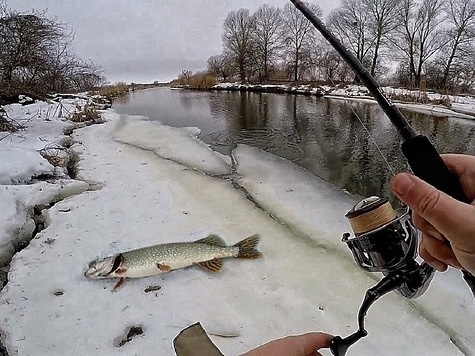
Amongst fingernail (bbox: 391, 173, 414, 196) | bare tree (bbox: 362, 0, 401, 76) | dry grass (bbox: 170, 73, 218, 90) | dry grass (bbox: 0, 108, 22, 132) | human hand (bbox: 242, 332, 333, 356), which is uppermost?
bare tree (bbox: 362, 0, 401, 76)

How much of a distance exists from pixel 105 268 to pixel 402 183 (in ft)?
7.35

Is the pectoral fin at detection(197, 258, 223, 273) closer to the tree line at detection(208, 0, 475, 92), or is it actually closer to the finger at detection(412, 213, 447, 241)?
the finger at detection(412, 213, 447, 241)

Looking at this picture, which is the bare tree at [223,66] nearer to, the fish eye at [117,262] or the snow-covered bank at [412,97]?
the snow-covered bank at [412,97]

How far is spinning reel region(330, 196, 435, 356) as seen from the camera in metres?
0.99

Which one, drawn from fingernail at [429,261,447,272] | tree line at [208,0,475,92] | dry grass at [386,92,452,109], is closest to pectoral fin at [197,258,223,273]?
fingernail at [429,261,447,272]

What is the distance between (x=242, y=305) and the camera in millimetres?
2307

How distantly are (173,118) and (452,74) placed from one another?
19.7 metres

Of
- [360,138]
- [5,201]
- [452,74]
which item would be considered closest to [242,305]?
[5,201]

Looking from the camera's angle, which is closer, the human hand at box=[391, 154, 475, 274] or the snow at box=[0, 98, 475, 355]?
the human hand at box=[391, 154, 475, 274]

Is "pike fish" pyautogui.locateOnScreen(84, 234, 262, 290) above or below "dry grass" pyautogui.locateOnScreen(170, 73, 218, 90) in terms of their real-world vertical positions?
below

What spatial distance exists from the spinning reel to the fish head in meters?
1.88

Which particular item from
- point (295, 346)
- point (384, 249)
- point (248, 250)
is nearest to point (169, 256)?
point (248, 250)

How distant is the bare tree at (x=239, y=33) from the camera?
23844 millimetres

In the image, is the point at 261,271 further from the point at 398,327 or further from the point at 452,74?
the point at 452,74
